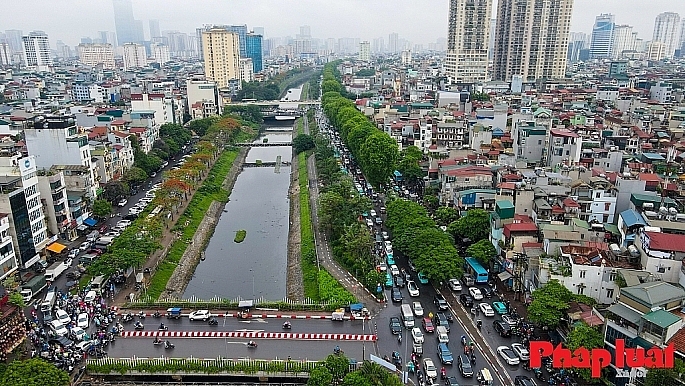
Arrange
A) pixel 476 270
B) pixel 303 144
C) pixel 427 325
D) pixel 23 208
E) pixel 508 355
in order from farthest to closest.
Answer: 1. pixel 303 144
2. pixel 23 208
3. pixel 476 270
4. pixel 427 325
5. pixel 508 355

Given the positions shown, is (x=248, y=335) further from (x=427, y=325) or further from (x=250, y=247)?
(x=250, y=247)

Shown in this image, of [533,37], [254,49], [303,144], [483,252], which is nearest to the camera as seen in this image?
[483,252]

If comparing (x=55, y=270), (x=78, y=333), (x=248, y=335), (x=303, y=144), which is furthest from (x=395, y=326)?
(x=303, y=144)

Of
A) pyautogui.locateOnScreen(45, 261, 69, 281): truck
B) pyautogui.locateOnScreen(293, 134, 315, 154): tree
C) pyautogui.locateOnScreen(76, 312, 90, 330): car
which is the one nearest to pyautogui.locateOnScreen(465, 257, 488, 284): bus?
pyautogui.locateOnScreen(76, 312, 90, 330): car

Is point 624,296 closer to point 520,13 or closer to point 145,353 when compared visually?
point 145,353

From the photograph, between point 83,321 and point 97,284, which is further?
point 97,284

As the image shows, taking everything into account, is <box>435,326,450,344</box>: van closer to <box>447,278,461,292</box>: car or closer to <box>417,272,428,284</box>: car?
<box>447,278,461,292</box>: car
